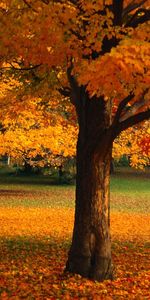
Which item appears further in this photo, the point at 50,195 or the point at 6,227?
the point at 50,195

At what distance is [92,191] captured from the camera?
31.3 ft

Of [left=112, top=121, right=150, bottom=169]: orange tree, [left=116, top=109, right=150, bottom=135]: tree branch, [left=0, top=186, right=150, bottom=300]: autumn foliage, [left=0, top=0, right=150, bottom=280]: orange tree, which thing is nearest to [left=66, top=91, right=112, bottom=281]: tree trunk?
[left=0, top=0, right=150, bottom=280]: orange tree

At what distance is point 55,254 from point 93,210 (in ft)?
9.95

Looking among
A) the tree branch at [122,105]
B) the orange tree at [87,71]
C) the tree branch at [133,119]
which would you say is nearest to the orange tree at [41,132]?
the orange tree at [87,71]

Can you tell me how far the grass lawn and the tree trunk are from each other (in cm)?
30

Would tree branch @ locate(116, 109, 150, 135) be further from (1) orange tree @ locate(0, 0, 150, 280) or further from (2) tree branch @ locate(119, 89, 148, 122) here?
(2) tree branch @ locate(119, 89, 148, 122)

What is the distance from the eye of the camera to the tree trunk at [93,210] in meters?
9.53

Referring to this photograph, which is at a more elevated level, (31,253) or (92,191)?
(92,191)

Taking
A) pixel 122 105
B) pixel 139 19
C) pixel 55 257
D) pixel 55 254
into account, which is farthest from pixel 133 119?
pixel 55 254

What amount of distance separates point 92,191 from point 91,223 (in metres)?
0.58

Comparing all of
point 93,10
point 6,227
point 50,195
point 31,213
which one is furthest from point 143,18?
point 50,195

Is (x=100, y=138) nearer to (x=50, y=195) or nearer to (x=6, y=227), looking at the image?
(x=6, y=227)

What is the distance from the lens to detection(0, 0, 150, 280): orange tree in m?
8.14

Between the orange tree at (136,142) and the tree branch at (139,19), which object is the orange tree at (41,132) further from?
the tree branch at (139,19)
